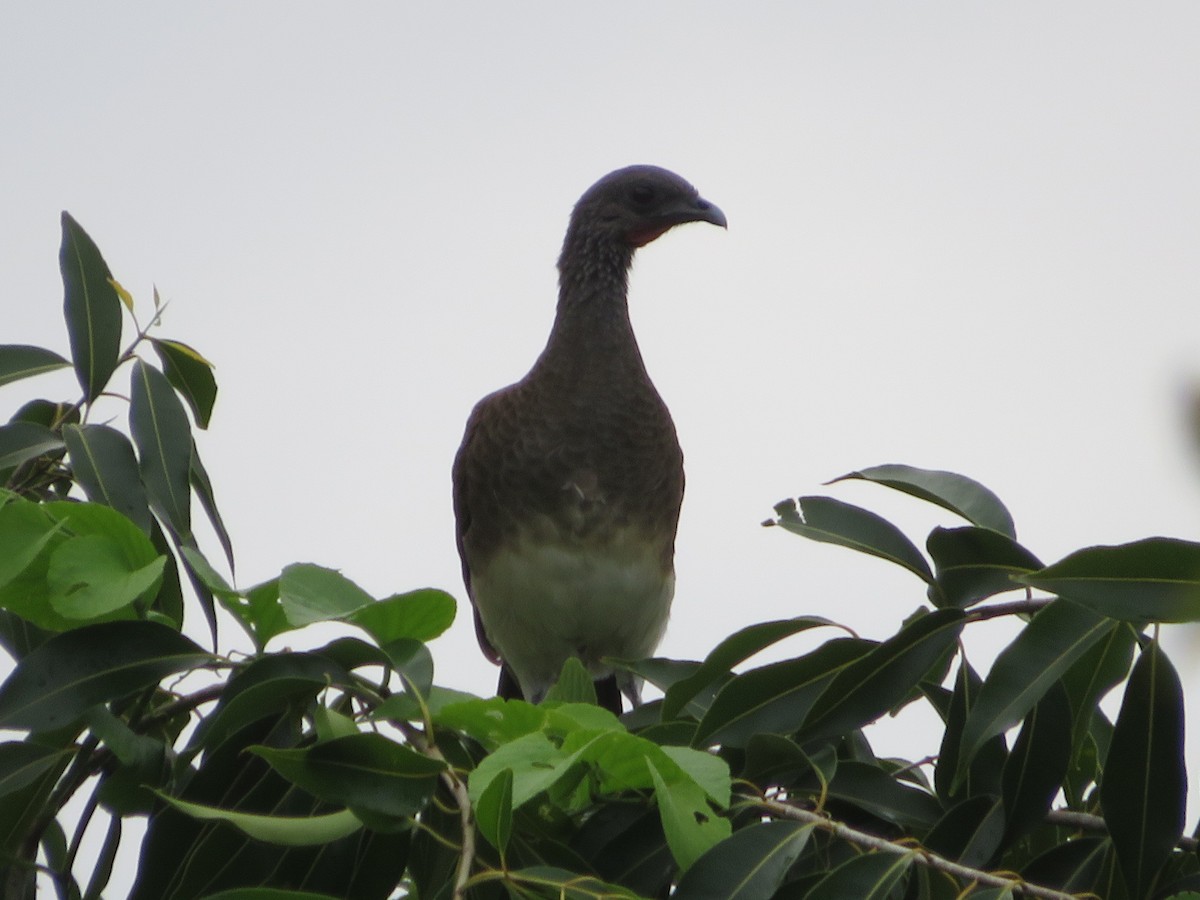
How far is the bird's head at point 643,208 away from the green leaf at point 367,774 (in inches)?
142

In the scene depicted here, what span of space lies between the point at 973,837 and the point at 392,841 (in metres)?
0.79

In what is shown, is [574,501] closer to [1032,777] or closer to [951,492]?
[951,492]

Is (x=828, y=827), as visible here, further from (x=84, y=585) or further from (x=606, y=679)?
(x=606, y=679)

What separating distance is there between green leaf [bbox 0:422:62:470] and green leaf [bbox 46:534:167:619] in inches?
20.0

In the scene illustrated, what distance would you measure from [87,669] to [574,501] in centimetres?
248

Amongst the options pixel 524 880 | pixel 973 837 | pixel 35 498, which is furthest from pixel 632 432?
pixel 524 880

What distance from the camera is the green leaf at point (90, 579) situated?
185cm

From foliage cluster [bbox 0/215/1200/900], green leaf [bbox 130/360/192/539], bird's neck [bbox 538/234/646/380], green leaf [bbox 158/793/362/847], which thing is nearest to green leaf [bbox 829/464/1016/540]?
foliage cluster [bbox 0/215/1200/900]

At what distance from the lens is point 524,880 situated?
1664mm

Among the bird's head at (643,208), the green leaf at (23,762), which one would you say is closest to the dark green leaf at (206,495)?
the green leaf at (23,762)

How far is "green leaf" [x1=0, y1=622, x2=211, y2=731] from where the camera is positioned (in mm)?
1933

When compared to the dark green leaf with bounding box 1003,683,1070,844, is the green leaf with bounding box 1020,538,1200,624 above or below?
above

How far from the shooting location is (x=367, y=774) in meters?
1.74

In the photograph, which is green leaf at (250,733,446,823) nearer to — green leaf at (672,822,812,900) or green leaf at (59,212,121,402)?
green leaf at (672,822,812,900)
